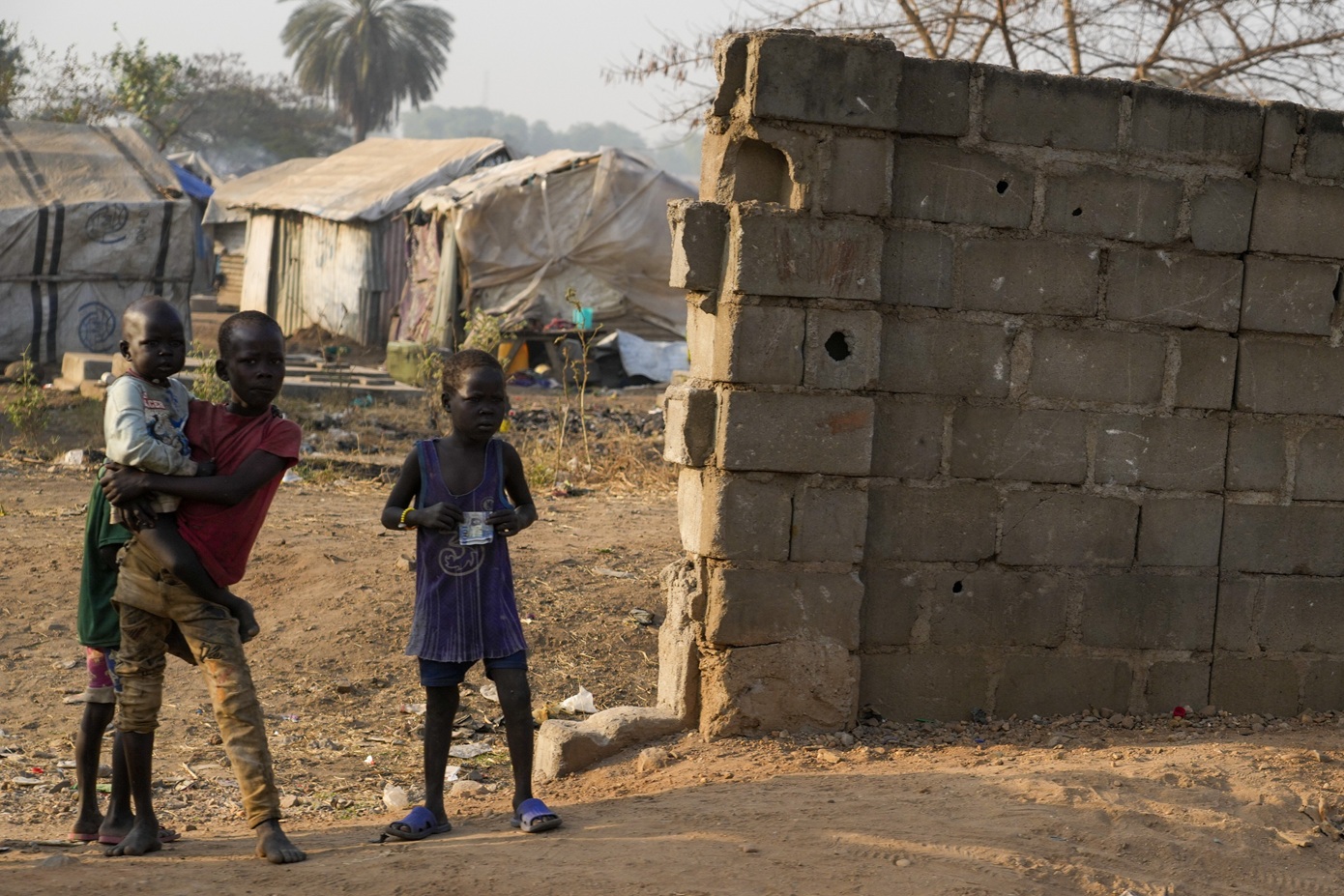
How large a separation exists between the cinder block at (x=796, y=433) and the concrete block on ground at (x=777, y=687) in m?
0.60

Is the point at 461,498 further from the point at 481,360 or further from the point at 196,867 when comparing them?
the point at 196,867

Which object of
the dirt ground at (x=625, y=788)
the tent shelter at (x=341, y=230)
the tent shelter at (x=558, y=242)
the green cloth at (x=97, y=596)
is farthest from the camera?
the tent shelter at (x=341, y=230)

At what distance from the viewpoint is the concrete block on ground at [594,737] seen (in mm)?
4348

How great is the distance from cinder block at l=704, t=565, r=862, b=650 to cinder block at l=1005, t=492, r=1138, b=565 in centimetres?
61

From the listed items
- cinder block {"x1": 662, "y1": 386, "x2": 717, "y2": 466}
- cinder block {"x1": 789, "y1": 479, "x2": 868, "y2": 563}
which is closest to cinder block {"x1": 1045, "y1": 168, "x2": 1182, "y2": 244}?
cinder block {"x1": 789, "y1": 479, "x2": 868, "y2": 563}

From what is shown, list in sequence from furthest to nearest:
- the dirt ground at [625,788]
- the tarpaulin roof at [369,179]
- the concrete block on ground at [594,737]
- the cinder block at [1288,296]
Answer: the tarpaulin roof at [369,179] → the cinder block at [1288,296] → the concrete block on ground at [594,737] → the dirt ground at [625,788]

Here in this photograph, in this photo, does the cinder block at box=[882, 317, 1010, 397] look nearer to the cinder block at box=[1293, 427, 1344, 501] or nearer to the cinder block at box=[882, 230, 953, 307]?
the cinder block at box=[882, 230, 953, 307]

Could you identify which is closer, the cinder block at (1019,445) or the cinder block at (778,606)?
the cinder block at (778,606)

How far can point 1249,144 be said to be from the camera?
Answer: 452 cm

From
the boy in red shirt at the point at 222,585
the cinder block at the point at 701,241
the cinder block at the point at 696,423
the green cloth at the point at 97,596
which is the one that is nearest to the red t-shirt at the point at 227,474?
the boy in red shirt at the point at 222,585

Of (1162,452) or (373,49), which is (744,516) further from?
(373,49)

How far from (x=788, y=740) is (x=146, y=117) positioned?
27.8 m

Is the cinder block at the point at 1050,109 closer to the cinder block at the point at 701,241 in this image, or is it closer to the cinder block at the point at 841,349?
the cinder block at the point at 841,349

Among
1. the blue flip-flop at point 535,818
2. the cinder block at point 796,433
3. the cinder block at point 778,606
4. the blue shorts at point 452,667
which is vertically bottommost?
the blue flip-flop at point 535,818
